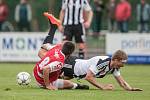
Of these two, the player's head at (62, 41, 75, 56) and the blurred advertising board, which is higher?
the player's head at (62, 41, 75, 56)

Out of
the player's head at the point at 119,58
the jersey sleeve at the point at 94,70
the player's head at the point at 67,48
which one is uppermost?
the player's head at the point at 67,48

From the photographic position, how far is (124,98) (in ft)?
40.5

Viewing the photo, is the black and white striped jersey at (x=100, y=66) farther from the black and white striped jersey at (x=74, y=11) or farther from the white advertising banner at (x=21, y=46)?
the white advertising banner at (x=21, y=46)

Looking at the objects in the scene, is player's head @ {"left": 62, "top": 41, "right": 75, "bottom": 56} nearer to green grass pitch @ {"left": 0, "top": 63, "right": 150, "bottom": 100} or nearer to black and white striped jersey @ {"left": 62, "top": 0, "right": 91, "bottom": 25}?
green grass pitch @ {"left": 0, "top": 63, "right": 150, "bottom": 100}

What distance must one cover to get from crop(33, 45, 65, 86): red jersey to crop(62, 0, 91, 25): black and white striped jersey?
613 centimetres

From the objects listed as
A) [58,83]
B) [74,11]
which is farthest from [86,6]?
[58,83]

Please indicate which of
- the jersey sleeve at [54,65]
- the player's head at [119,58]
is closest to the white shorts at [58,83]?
the jersey sleeve at [54,65]

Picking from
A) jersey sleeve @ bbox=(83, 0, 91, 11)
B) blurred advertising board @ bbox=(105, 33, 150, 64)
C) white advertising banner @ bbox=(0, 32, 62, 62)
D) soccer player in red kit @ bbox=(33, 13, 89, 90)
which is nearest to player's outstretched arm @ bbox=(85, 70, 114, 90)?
soccer player in red kit @ bbox=(33, 13, 89, 90)

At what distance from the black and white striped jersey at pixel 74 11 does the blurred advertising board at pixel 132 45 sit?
195 inches

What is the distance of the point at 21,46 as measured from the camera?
2527 cm

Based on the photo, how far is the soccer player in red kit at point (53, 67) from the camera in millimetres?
13734

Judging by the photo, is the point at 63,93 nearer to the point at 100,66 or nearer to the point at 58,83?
the point at 58,83

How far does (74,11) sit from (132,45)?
522cm

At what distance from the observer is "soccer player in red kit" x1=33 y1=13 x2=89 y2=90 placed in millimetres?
13734
